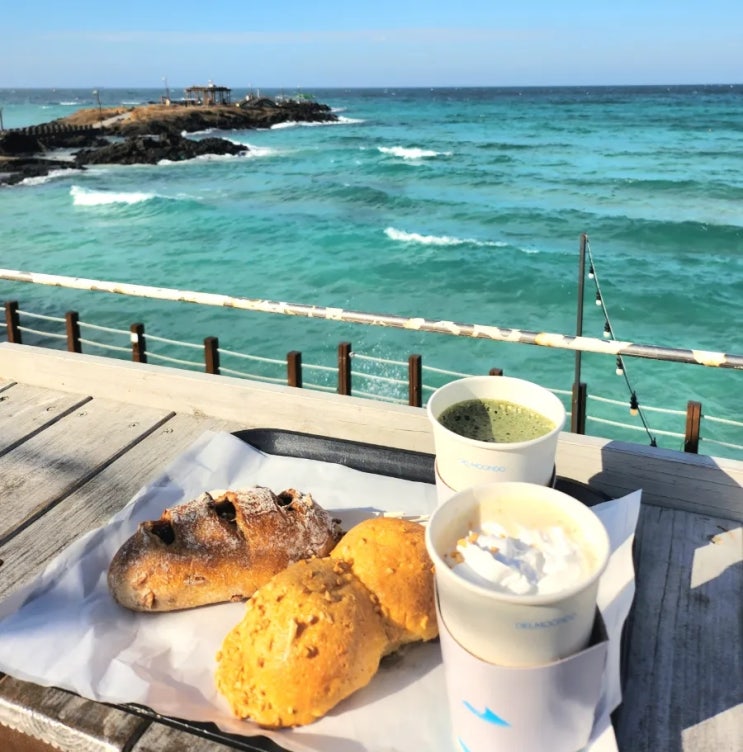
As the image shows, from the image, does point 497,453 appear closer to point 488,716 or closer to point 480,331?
point 488,716

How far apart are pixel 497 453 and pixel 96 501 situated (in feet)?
4.09

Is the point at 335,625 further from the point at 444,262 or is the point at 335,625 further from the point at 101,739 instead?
the point at 444,262

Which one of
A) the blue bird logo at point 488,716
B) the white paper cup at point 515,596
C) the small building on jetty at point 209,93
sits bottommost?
the blue bird logo at point 488,716

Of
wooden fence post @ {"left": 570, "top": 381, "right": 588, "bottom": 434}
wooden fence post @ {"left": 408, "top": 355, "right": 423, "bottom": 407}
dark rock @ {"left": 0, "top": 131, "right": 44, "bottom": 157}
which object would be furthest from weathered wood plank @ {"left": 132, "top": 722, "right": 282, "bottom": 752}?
dark rock @ {"left": 0, "top": 131, "right": 44, "bottom": 157}

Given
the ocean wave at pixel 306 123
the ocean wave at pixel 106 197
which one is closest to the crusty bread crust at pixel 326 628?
the ocean wave at pixel 106 197

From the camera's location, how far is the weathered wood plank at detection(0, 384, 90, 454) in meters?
2.51

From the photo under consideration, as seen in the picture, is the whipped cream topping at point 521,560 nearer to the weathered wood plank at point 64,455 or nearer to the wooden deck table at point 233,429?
the wooden deck table at point 233,429

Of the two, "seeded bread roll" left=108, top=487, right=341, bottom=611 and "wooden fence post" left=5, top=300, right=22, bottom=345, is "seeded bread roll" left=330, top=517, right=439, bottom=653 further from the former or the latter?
"wooden fence post" left=5, top=300, right=22, bottom=345

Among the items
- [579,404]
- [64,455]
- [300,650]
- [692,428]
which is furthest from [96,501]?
[579,404]

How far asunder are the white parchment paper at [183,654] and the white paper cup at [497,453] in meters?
0.31

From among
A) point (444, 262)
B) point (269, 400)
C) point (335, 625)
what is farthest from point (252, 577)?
point (444, 262)

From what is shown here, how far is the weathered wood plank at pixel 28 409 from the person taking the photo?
98.8 inches

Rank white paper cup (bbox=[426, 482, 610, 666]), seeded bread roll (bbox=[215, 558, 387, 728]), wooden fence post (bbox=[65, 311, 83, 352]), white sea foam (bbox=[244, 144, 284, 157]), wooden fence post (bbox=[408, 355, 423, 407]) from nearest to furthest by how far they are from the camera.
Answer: white paper cup (bbox=[426, 482, 610, 666]) → seeded bread roll (bbox=[215, 558, 387, 728]) → wooden fence post (bbox=[408, 355, 423, 407]) → wooden fence post (bbox=[65, 311, 83, 352]) → white sea foam (bbox=[244, 144, 284, 157])

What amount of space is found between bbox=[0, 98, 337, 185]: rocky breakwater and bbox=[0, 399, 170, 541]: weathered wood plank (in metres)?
32.1
